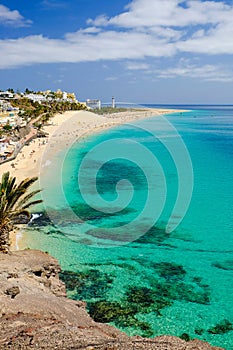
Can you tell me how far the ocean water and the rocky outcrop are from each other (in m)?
1.46

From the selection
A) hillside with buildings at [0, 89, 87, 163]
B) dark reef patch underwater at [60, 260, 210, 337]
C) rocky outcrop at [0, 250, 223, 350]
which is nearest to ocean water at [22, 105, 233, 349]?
dark reef patch underwater at [60, 260, 210, 337]

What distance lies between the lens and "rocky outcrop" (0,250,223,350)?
29.6ft

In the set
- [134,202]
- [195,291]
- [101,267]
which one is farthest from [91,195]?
[195,291]

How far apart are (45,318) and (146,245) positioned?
11.4 m

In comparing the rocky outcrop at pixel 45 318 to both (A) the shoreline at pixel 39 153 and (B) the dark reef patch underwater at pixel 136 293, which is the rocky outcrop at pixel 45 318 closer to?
(B) the dark reef patch underwater at pixel 136 293

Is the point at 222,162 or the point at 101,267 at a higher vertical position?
the point at 222,162

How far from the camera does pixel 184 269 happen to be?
19.4 meters

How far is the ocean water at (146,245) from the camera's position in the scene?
15.2m

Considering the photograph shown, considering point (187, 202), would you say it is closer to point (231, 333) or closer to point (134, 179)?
point (134, 179)

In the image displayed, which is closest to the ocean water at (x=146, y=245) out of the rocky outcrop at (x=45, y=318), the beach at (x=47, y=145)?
the rocky outcrop at (x=45, y=318)

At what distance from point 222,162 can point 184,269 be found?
122ft

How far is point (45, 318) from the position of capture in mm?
11508

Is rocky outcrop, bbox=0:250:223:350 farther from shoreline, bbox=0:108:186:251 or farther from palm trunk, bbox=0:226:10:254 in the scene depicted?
shoreline, bbox=0:108:186:251

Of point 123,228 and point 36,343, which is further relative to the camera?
point 123,228
